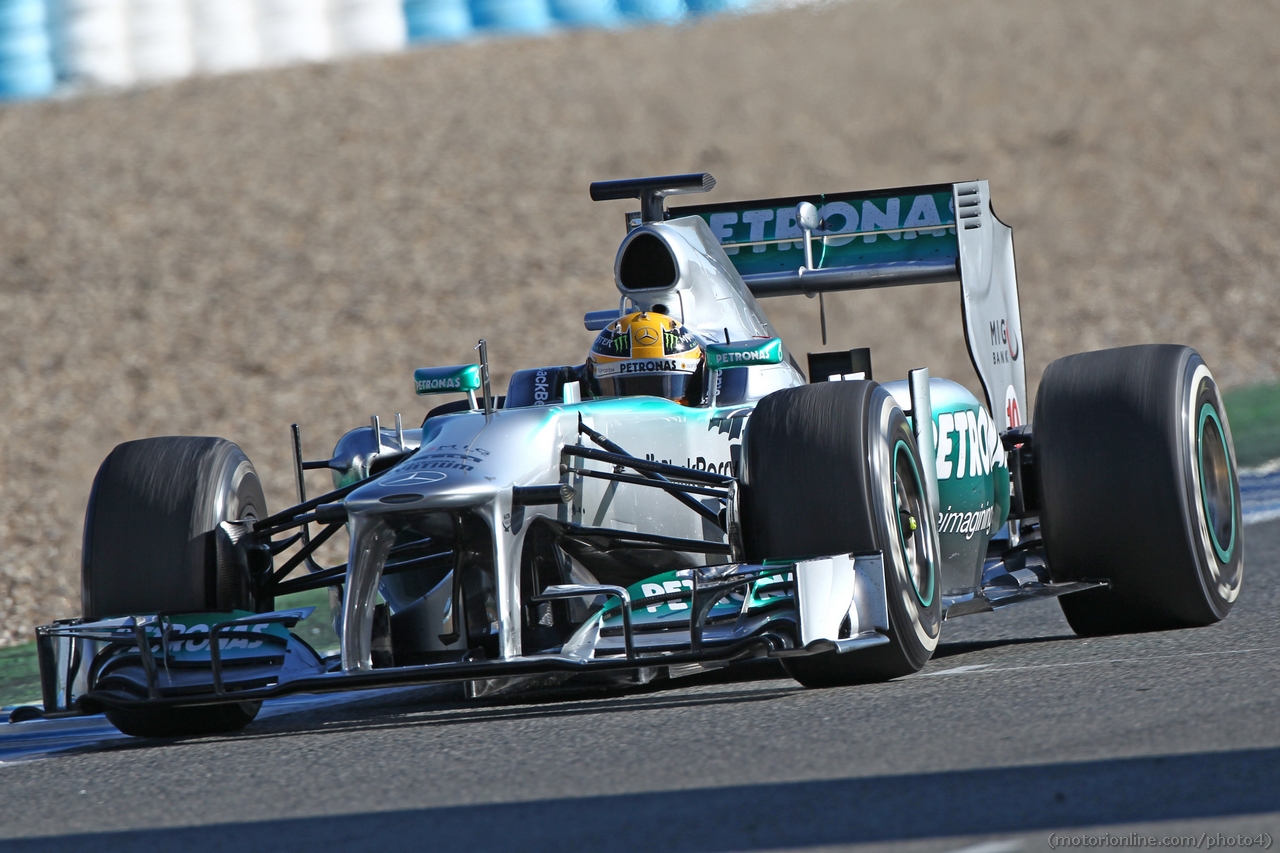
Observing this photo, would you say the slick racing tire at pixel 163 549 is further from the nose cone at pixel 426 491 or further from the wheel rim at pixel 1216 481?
the wheel rim at pixel 1216 481

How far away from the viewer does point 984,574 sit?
7.57m

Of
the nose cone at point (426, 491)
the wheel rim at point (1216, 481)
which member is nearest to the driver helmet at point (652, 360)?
the nose cone at point (426, 491)

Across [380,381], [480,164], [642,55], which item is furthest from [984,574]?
[642,55]

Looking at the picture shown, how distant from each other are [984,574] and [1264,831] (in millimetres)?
3784

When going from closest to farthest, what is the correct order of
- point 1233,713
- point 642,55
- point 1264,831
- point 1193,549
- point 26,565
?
point 1264,831 → point 1233,713 → point 1193,549 → point 26,565 → point 642,55

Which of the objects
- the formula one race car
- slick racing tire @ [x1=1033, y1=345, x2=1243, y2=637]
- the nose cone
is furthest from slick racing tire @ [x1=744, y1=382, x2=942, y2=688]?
slick racing tire @ [x1=1033, y1=345, x2=1243, y2=637]

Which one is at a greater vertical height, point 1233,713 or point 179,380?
point 179,380

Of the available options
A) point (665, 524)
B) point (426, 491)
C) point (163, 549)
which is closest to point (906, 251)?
point (665, 524)

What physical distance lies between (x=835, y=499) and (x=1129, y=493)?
1690mm

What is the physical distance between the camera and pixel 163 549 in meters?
6.45

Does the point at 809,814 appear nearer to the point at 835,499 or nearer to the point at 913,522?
the point at 835,499

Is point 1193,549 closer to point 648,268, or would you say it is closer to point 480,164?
point 648,268

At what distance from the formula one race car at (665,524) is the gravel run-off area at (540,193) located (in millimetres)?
6041

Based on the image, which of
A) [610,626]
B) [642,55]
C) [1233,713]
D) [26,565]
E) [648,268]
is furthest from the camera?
[642,55]
